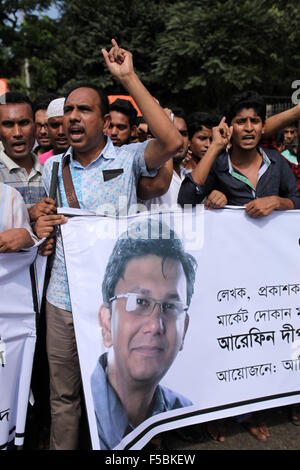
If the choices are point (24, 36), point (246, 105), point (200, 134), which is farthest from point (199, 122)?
point (24, 36)

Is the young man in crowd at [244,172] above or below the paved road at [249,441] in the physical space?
above

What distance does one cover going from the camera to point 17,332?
222 cm

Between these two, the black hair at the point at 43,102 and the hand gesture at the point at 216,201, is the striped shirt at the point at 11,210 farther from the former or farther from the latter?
the black hair at the point at 43,102

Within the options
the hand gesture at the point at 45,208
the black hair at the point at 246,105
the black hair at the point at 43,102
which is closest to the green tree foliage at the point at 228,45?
the black hair at the point at 43,102

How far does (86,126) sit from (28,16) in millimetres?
24159

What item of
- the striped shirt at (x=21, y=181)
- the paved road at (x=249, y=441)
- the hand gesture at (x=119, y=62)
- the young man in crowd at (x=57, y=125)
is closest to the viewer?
the hand gesture at (x=119, y=62)

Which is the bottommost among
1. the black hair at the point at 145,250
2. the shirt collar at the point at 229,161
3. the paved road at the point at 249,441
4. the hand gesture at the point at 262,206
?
the paved road at the point at 249,441

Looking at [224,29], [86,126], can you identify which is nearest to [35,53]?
[224,29]

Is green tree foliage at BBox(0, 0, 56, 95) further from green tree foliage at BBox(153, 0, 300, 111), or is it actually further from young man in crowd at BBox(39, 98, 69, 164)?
young man in crowd at BBox(39, 98, 69, 164)

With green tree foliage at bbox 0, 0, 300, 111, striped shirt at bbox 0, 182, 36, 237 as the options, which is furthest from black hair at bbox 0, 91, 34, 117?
green tree foliage at bbox 0, 0, 300, 111

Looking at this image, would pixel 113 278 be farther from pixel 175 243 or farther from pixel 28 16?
pixel 28 16

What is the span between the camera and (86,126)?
7.27 feet

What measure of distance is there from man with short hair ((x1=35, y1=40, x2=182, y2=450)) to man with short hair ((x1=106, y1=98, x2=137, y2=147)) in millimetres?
1174

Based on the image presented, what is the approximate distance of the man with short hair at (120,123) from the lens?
3473mm
